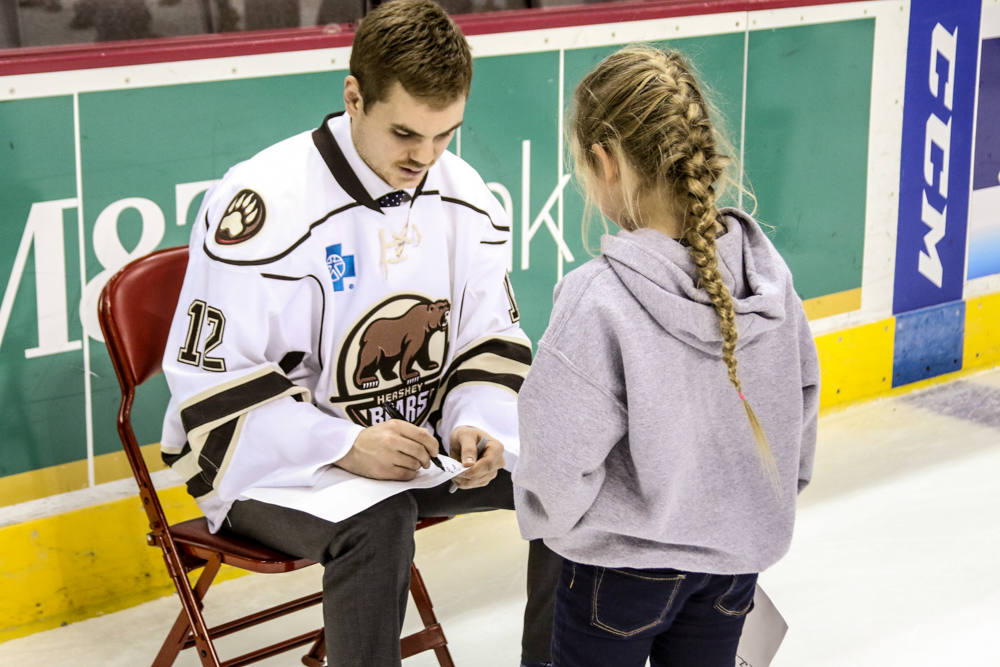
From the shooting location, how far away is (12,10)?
101 inches

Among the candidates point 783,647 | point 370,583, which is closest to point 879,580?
point 783,647

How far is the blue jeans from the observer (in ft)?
5.13

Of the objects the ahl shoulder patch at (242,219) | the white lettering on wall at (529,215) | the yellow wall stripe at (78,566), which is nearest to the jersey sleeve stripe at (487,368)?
the ahl shoulder patch at (242,219)

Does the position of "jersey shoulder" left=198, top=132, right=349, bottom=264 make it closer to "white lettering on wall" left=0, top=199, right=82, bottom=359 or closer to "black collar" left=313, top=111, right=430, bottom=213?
"black collar" left=313, top=111, right=430, bottom=213

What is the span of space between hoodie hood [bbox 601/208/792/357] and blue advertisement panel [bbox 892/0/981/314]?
9.77ft

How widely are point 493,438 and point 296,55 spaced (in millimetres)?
1190

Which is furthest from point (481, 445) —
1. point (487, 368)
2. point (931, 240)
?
point (931, 240)

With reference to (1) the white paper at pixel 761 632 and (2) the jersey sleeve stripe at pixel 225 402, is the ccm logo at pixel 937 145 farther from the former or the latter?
(2) the jersey sleeve stripe at pixel 225 402

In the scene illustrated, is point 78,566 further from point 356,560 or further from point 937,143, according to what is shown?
point 937,143

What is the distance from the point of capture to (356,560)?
1.91 metres

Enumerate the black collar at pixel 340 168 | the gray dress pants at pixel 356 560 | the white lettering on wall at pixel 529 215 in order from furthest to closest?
the white lettering on wall at pixel 529 215 → the black collar at pixel 340 168 → the gray dress pants at pixel 356 560

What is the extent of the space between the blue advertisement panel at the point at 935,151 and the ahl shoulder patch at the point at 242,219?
287 cm

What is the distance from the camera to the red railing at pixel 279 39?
8.15 feet

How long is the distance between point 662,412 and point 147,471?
1145 millimetres
